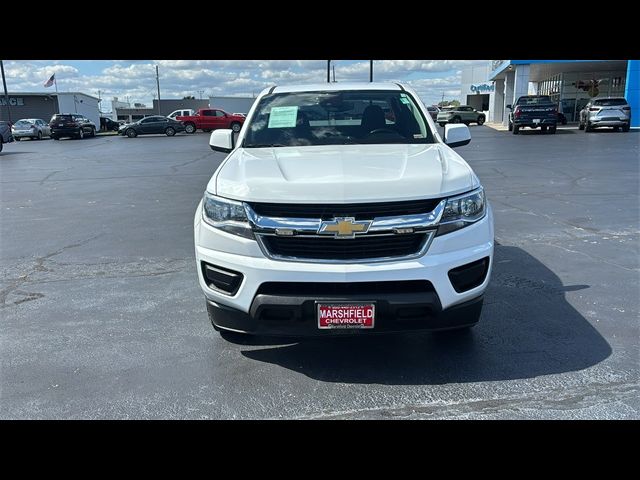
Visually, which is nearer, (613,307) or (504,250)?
(613,307)

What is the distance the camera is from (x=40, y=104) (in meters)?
53.2

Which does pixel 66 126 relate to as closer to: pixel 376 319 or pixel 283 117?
pixel 283 117

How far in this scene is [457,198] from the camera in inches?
126

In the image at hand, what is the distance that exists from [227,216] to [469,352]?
1951 millimetres

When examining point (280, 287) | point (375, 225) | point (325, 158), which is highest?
point (325, 158)

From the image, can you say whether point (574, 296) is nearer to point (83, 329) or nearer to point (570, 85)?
point (83, 329)

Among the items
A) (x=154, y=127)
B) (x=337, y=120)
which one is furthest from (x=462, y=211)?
(x=154, y=127)

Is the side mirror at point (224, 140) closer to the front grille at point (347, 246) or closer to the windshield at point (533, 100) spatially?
the front grille at point (347, 246)

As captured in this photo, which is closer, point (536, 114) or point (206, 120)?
point (536, 114)

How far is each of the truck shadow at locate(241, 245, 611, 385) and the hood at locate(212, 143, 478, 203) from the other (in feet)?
3.92

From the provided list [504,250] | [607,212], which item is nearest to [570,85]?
[607,212]

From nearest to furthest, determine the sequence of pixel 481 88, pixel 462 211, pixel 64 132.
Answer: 1. pixel 462 211
2. pixel 64 132
3. pixel 481 88
